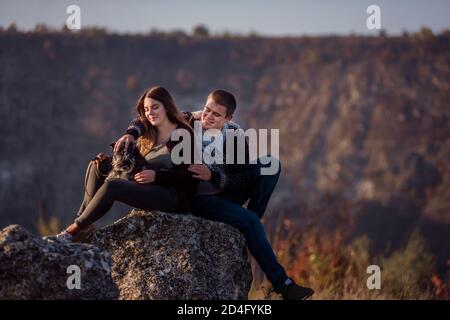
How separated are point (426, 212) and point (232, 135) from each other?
642 inches

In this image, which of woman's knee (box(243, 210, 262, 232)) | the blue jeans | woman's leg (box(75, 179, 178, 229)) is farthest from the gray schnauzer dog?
woman's knee (box(243, 210, 262, 232))

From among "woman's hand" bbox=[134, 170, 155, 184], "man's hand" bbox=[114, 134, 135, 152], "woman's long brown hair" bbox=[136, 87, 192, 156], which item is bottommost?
"woman's hand" bbox=[134, 170, 155, 184]

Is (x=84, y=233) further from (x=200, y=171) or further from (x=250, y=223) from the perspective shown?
(x=250, y=223)

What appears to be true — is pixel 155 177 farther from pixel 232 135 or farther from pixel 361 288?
pixel 361 288

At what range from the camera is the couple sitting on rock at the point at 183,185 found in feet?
15.7

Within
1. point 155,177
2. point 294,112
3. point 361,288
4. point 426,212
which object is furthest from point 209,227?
point 294,112

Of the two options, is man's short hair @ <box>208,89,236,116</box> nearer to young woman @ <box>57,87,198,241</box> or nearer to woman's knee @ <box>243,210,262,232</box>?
young woman @ <box>57,87,198,241</box>

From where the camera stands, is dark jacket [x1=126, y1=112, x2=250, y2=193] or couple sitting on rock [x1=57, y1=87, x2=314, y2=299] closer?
couple sitting on rock [x1=57, y1=87, x2=314, y2=299]

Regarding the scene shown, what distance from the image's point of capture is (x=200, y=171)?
495 cm

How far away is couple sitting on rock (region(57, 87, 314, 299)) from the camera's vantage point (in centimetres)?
480

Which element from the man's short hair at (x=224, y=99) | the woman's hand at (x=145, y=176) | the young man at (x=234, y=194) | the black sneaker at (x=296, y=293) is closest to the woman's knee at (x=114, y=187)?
the woman's hand at (x=145, y=176)

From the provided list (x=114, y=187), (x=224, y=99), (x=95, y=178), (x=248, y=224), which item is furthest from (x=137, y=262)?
(x=224, y=99)

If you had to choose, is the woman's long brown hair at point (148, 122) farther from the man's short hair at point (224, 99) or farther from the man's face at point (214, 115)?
the man's short hair at point (224, 99)

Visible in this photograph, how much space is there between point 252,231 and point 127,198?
99cm
